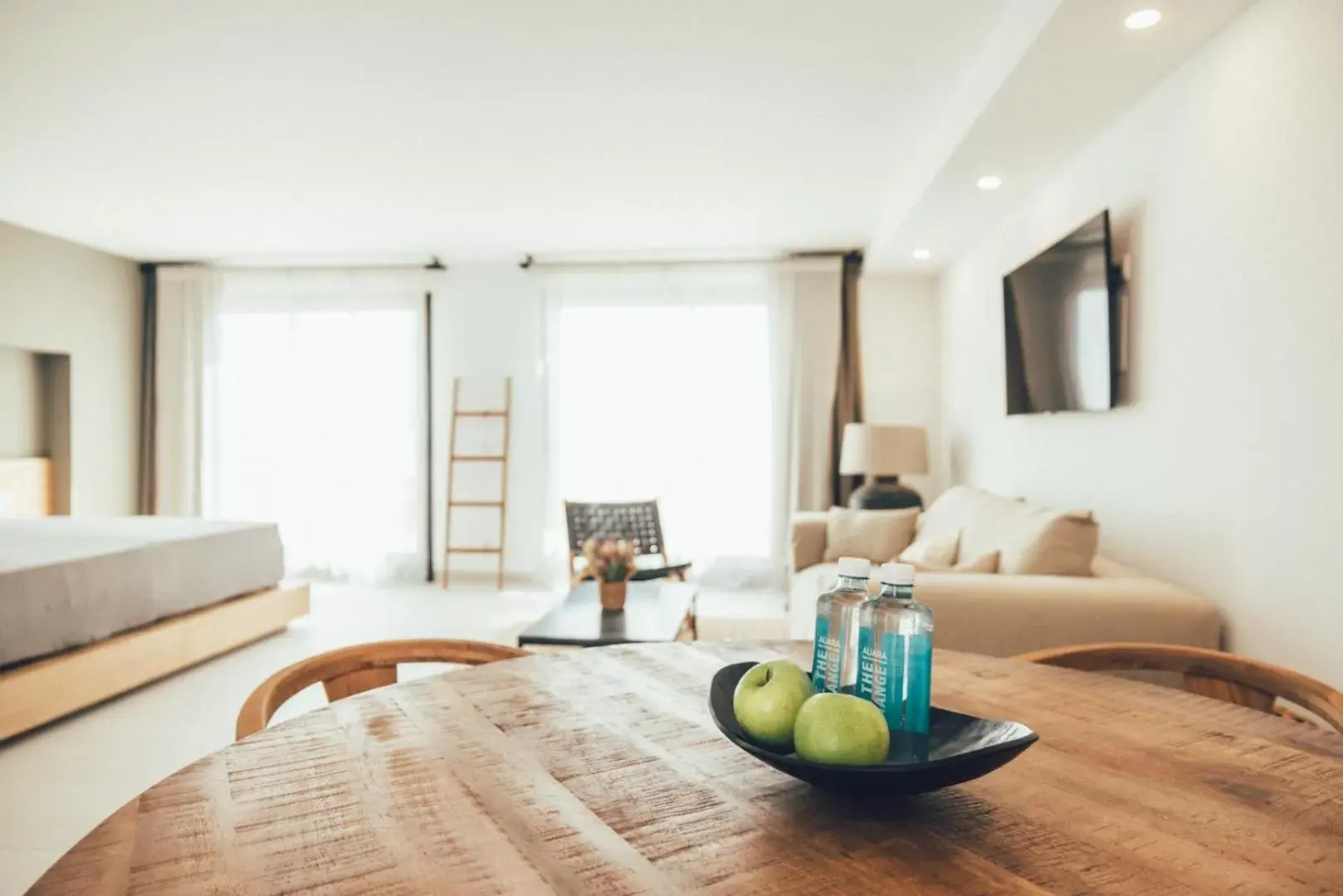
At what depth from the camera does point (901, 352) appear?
6.29m

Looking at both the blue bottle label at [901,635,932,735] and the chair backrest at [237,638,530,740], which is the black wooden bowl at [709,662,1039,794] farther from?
the chair backrest at [237,638,530,740]

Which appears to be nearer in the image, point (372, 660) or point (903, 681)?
point (903, 681)

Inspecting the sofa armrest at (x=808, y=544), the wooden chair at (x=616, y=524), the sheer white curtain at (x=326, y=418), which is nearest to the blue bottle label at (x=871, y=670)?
the sofa armrest at (x=808, y=544)

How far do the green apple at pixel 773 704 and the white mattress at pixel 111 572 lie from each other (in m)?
3.30

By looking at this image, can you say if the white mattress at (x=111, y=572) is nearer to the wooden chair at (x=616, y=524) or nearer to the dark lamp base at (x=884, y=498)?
the wooden chair at (x=616, y=524)

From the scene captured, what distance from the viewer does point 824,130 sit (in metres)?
3.88

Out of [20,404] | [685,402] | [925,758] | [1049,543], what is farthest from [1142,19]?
[20,404]

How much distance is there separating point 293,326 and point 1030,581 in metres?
5.95

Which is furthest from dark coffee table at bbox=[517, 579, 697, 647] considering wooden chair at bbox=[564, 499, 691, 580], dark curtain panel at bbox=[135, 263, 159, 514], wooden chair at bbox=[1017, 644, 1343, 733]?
dark curtain panel at bbox=[135, 263, 159, 514]

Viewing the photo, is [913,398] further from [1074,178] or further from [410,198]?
[410,198]

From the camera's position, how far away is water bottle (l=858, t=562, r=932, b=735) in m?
0.93

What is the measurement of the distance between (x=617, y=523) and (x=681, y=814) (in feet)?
15.4

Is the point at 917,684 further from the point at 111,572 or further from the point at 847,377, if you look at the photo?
the point at 847,377

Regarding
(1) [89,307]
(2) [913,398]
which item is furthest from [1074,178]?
(1) [89,307]
